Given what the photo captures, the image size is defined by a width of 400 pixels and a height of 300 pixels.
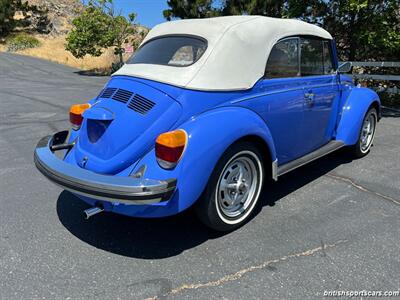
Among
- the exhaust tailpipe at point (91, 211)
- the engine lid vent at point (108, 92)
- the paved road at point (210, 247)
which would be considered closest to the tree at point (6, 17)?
the paved road at point (210, 247)

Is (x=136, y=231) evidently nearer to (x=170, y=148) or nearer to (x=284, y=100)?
(x=170, y=148)

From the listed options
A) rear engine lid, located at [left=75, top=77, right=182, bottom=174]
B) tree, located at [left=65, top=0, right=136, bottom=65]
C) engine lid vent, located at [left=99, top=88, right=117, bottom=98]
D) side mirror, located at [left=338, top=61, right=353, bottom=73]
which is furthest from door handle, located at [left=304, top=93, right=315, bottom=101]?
tree, located at [left=65, top=0, right=136, bottom=65]

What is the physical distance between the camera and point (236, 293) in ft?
8.51

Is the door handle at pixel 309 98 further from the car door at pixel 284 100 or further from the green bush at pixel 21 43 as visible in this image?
the green bush at pixel 21 43

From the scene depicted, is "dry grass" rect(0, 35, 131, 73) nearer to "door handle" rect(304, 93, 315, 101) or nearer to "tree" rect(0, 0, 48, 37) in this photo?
"tree" rect(0, 0, 48, 37)

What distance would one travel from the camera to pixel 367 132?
18.1 ft

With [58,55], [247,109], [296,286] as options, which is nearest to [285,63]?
[247,109]

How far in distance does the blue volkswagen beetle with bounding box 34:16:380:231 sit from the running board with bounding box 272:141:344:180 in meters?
0.02

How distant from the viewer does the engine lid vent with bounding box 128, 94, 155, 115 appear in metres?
3.13

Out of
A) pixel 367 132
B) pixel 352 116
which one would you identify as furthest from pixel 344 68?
pixel 367 132

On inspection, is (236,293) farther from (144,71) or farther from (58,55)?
(58,55)

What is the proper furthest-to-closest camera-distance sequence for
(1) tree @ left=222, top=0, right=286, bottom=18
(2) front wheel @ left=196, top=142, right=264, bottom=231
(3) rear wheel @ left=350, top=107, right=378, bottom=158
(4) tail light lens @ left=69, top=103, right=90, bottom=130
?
(1) tree @ left=222, top=0, right=286, bottom=18
(3) rear wheel @ left=350, top=107, right=378, bottom=158
(4) tail light lens @ left=69, top=103, right=90, bottom=130
(2) front wheel @ left=196, top=142, right=264, bottom=231

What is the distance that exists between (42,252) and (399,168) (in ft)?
14.4

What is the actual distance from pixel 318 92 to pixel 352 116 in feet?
2.82
